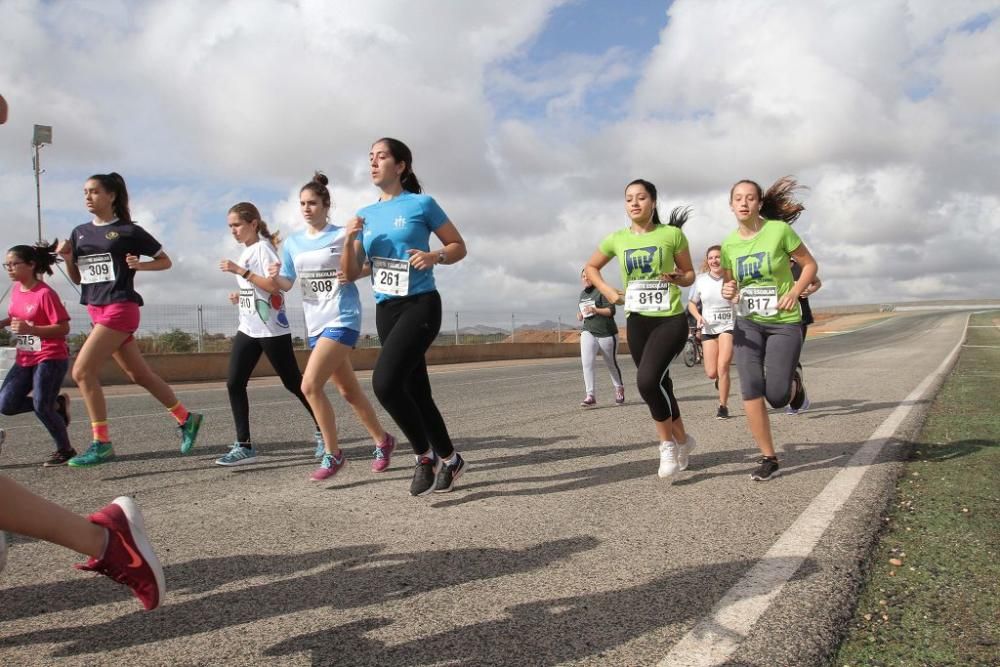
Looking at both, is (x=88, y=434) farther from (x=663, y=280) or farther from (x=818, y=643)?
(x=818, y=643)

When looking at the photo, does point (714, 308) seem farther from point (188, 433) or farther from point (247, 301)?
point (188, 433)

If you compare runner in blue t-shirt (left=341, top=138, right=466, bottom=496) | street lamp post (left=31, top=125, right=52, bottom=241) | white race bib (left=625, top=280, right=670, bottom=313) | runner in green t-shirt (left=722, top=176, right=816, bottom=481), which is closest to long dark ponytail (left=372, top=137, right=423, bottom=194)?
runner in blue t-shirt (left=341, top=138, right=466, bottom=496)

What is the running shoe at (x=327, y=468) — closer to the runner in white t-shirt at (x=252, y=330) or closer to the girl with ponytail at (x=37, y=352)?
the runner in white t-shirt at (x=252, y=330)

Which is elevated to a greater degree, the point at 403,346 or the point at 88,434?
the point at 403,346

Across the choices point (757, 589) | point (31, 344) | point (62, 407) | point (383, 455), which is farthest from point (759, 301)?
point (31, 344)

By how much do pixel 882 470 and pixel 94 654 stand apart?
4315 millimetres

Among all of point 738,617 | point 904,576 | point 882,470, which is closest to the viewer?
point 738,617

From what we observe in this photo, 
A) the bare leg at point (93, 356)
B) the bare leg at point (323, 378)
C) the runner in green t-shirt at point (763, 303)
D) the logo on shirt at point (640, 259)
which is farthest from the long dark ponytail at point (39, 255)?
the runner in green t-shirt at point (763, 303)

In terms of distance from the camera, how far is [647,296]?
466cm

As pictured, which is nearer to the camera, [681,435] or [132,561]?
[132,561]

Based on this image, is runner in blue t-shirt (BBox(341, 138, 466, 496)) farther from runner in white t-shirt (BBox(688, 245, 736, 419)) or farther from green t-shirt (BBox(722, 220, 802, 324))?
runner in white t-shirt (BBox(688, 245, 736, 419))

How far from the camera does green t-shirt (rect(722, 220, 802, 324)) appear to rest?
469 centimetres

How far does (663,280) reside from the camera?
4590mm

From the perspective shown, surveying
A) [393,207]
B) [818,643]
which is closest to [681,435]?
[393,207]
